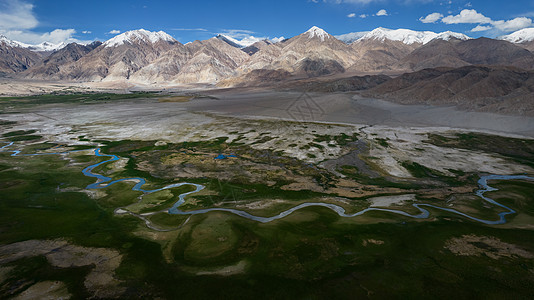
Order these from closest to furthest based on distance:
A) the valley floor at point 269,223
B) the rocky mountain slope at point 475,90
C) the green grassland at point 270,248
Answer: the green grassland at point 270,248
the valley floor at point 269,223
the rocky mountain slope at point 475,90

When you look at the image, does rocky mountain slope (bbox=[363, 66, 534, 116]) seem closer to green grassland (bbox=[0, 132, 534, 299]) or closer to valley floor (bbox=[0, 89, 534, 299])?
valley floor (bbox=[0, 89, 534, 299])

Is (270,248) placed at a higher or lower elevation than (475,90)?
lower

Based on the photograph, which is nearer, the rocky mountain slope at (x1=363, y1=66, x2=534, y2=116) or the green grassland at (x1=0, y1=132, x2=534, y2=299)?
the green grassland at (x1=0, y1=132, x2=534, y2=299)

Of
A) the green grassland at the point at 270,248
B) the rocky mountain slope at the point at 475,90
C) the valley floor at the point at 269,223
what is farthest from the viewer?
the rocky mountain slope at the point at 475,90

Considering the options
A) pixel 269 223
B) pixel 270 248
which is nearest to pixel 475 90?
pixel 269 223

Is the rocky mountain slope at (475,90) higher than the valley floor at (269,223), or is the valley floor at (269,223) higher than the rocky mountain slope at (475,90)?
the rocky mountain slope at (475,90)

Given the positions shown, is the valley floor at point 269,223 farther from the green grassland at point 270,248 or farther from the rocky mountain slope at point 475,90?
the rocky mountain slope at point 475,90

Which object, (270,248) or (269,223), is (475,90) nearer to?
(269,223)

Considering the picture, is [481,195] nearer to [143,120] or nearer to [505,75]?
[143,120]

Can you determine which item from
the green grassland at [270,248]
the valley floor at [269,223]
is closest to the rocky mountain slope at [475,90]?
the valley floor at [269,223]

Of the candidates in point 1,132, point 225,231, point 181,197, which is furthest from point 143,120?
point 225,231

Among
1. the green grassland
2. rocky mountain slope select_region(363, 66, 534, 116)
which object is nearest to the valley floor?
the green grassland
